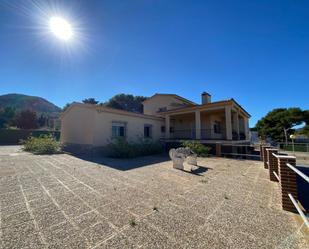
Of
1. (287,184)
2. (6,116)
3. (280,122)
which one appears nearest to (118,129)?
(287,184)

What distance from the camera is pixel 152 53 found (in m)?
9.30

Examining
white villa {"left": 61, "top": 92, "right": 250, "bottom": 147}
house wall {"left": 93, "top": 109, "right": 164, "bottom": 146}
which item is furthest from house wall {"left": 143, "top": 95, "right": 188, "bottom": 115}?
house wall {"left": 93, "top": 109, "right": 164, "bottom": 146}

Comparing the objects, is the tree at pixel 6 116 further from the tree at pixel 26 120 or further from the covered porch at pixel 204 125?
the covered porch at pixel 204 125

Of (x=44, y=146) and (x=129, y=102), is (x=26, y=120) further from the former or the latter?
(x=44, y=146)

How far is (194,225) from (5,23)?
10.4 m

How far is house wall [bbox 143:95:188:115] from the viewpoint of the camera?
57.8 feet

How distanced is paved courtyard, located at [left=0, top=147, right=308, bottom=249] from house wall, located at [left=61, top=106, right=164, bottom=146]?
20.6ft

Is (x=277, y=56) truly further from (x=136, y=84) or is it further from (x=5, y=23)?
(x=5, y=23)

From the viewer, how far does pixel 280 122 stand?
26359 mm

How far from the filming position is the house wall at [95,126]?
10.6 m

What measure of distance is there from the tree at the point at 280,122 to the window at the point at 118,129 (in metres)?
27.4

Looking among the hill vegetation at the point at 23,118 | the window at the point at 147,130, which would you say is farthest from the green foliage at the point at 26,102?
the window at the point at 147,130

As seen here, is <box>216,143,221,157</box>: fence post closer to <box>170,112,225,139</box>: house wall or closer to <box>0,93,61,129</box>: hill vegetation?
<box>170,112,225,139</box>: house wall

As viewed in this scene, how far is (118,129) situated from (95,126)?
6.50 feet
